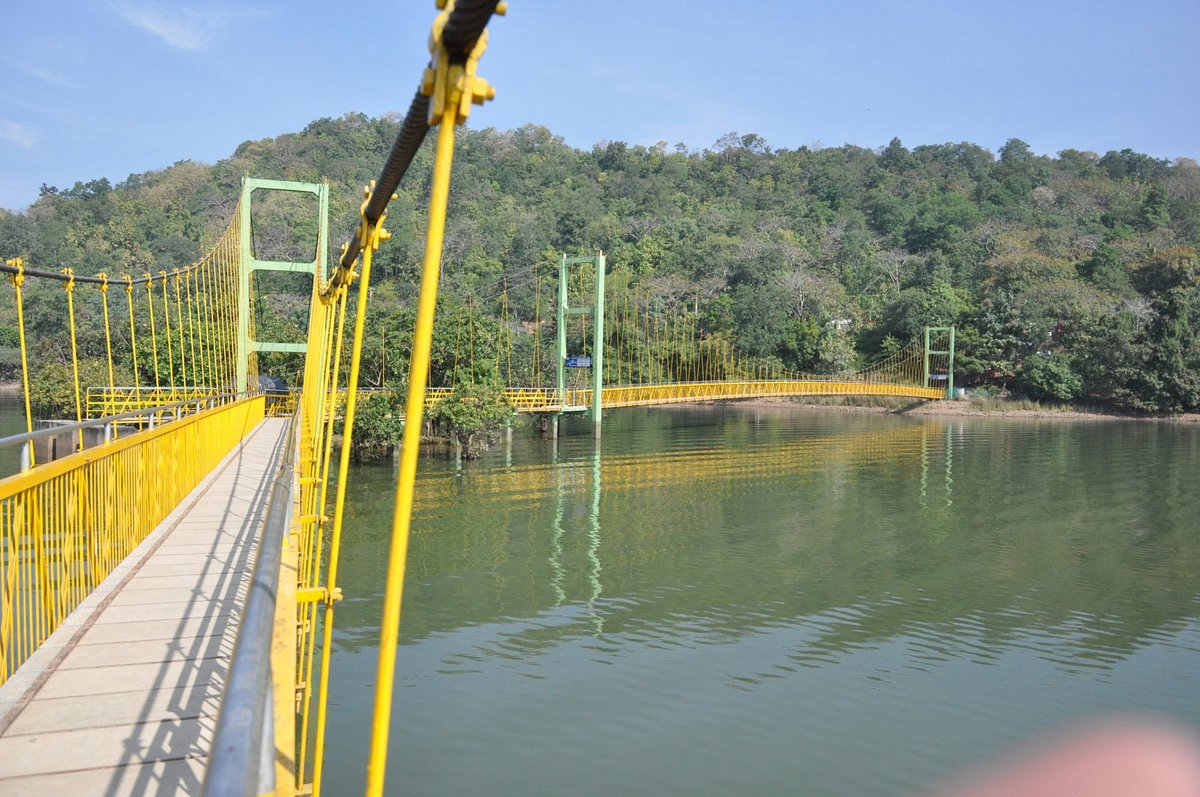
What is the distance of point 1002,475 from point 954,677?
13.8 metres

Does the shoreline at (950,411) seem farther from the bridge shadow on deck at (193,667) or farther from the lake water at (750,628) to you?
the bridge shadow on deck at (193,667)

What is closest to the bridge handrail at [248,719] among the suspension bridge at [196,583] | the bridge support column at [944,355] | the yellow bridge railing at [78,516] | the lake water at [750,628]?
the suspension bridge at [196,583]

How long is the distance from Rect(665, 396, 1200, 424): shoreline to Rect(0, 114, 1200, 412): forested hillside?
666mm

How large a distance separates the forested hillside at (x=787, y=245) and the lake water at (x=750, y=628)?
10048 millimetres

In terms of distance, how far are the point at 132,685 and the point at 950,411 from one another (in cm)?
4053

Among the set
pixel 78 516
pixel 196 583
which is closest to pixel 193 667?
pixel 196 583

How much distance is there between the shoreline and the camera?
3672 centimetres

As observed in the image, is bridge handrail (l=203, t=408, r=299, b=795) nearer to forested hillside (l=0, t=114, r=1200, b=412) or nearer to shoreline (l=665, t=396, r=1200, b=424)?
forested hillside (l=0, t=114, r=1200, b=412)

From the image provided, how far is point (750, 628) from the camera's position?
9.02 m


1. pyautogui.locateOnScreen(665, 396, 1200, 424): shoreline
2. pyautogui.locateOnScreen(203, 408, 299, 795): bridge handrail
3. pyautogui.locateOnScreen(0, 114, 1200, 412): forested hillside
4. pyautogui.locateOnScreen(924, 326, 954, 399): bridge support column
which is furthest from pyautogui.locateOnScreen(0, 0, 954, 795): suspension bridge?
pyautogui.locateOnScreen(924, 326, 954, 399): bridge support column

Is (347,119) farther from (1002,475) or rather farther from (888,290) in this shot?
Result: (1002,475)

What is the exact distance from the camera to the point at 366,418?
19.5m

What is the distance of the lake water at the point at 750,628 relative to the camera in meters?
6.34

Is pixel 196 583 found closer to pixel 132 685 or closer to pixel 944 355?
pixel 132 685
